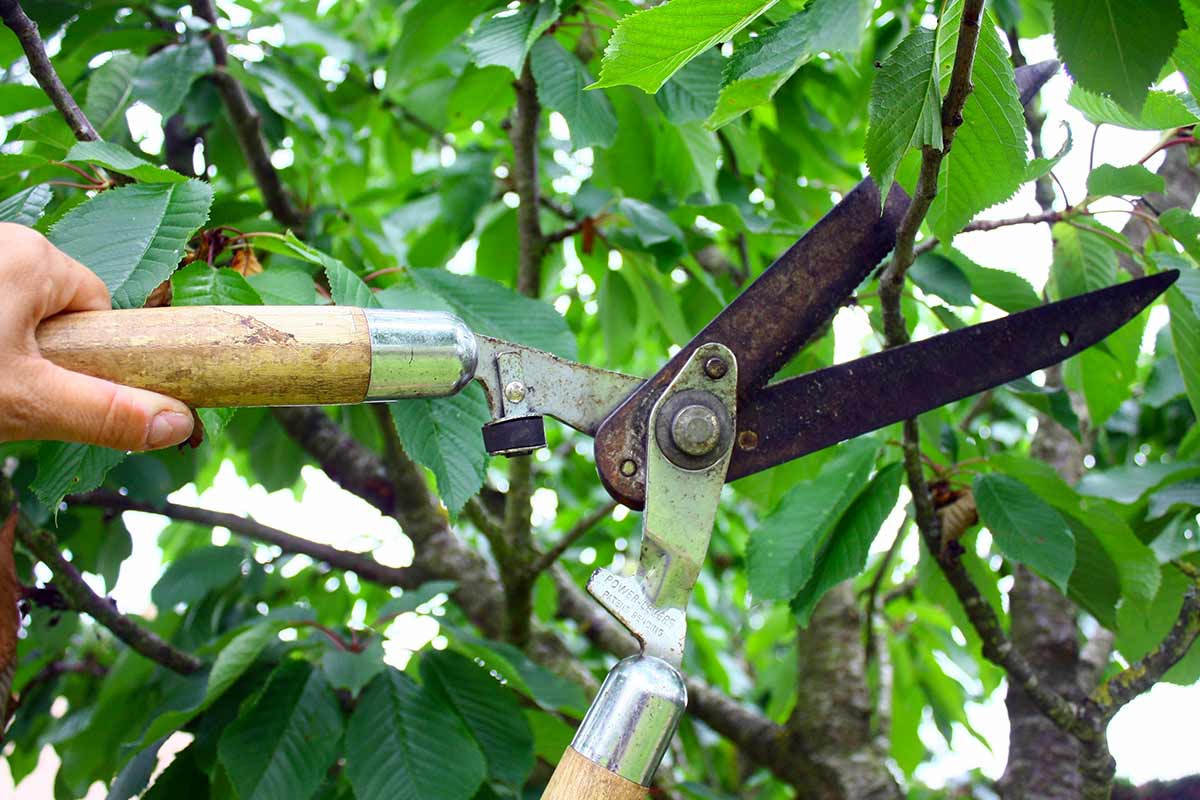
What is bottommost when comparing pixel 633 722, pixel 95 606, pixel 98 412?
pixel 95 606

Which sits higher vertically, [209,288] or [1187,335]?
[1187,335]

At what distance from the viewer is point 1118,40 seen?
30.7 inches

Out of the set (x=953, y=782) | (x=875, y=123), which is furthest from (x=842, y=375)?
(x=953, y=782)

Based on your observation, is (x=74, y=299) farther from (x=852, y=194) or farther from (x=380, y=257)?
(x=380, y=257)

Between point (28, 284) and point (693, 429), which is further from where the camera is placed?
point (693, 429)

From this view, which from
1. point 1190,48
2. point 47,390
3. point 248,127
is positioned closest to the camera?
point 47,390

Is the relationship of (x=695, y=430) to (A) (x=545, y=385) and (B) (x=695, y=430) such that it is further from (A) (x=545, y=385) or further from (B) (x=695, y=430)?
(A) (x=545, y=385)

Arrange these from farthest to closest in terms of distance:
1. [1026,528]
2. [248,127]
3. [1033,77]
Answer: [248,127]
[1026,528]
[1033,77]

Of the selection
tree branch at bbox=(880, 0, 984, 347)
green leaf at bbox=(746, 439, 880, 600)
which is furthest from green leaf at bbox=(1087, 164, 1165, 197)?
green leaf at bbox=(746, 439, 880, 600)

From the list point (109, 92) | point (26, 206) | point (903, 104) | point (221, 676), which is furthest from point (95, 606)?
point (903, 104)

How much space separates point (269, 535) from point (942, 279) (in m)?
1.21

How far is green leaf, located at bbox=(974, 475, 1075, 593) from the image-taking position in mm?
1199

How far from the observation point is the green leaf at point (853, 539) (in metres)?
1.25

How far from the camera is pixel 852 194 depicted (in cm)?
101
